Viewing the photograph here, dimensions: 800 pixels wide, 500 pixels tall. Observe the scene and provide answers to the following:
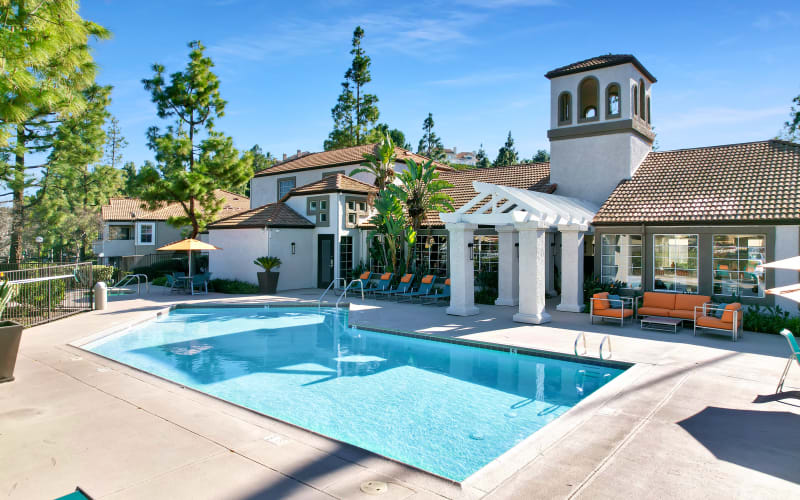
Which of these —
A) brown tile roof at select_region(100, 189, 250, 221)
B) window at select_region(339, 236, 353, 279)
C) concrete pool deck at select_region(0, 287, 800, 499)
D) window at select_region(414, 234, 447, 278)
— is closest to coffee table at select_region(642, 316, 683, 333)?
concrete pool deck at select_region(0, 287, 800, 499)

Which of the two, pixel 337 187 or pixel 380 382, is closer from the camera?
pixel 380 382

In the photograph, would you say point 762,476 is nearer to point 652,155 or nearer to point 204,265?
point 652,155

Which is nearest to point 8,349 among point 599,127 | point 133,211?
point 599,127

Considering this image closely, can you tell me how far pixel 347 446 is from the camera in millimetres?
5453

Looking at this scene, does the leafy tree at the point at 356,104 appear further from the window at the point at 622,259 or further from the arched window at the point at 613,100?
the window at the point at 622,259

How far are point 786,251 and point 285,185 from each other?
86.0 feet

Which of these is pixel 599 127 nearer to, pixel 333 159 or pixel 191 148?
pixel 333 159

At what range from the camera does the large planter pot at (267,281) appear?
21375mm

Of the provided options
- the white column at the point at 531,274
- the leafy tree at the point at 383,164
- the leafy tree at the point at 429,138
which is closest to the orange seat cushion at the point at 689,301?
the white column at the point at 531,274

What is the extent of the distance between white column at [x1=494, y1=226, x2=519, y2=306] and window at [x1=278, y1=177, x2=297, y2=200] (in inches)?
686

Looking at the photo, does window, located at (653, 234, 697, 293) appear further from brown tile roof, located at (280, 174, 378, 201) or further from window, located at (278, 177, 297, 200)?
window, located at (278, 177, 297, 200)

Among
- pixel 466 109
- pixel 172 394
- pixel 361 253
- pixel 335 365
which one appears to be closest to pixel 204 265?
pixel 361 253

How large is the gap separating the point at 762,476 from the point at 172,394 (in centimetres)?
766

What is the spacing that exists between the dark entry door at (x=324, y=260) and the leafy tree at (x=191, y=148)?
633 cm
